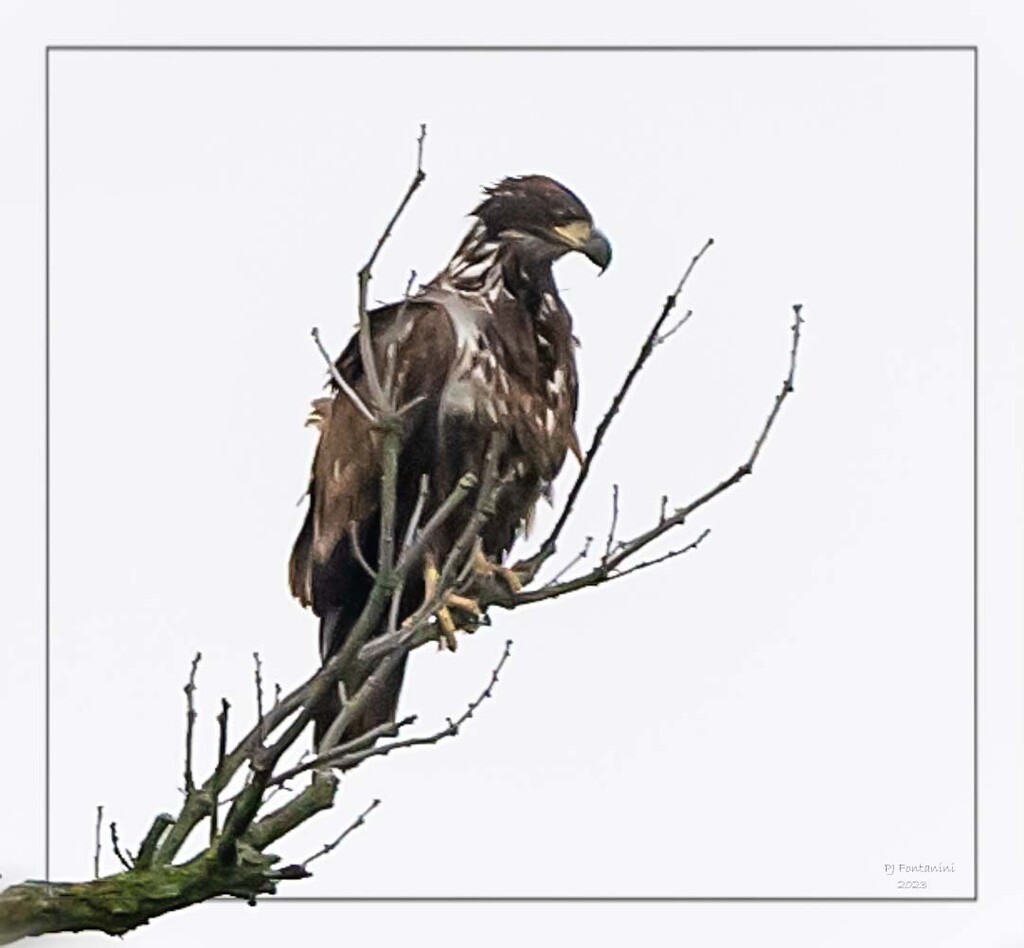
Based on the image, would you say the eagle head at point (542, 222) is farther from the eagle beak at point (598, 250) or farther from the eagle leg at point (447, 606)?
the eagle leg at point (447, 606)

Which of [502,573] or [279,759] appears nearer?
[279,759]

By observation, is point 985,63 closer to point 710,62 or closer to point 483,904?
point 710,62

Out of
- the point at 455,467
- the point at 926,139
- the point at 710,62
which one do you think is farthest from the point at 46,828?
the point at 926,139

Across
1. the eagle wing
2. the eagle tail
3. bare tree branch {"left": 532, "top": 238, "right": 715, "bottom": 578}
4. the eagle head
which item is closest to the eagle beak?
the eagle head

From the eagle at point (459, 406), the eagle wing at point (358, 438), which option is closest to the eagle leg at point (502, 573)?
the eagle at point (459, 406)

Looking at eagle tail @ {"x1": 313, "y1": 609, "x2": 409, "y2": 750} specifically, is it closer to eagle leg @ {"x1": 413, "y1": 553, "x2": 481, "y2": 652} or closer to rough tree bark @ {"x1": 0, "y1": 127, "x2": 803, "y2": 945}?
eagle leg @ {"x1": 413, "y1": 553, "x2": 481, "y2": 652}

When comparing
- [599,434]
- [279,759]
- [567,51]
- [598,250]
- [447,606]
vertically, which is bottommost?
[279,759]

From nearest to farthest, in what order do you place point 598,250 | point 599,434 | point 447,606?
point 599,434 < point 447,606 < point 598,250

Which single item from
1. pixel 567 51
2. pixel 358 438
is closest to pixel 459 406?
pixel 358 438

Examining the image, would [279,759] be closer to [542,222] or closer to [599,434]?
[599,434]
